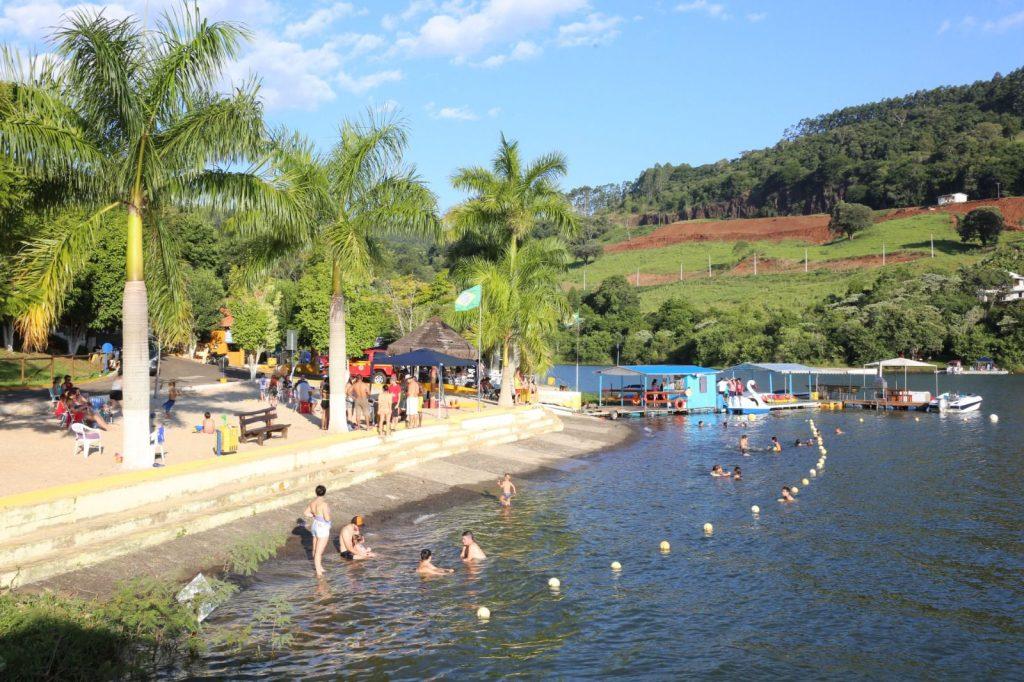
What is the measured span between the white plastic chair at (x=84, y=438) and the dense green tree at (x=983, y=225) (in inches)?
4593

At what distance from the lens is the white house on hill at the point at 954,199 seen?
127 metres

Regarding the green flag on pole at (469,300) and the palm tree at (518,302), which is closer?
the green flag on pole at (469,300)

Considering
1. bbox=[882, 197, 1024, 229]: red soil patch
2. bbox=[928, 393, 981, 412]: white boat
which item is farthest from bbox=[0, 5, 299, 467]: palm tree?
bbox=[882, 197, 1024, 229]: red soil patch

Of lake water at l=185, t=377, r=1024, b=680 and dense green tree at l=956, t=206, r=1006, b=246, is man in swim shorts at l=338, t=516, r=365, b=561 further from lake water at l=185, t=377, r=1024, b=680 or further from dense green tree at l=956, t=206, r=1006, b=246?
dense green tree at l=956, t=206, r=1006, b=246

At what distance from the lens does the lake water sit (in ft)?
36.8

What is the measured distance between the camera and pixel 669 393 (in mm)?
49062

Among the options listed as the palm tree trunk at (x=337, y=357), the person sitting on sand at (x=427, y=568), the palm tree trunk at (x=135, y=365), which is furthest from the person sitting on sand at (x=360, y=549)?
the palm tree trunk at (x=337, y=357)

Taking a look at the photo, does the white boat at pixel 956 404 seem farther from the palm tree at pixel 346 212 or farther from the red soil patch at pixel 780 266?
the red soil patch at pixel 780 266

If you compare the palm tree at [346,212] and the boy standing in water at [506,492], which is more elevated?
the palm tree at [346,212]

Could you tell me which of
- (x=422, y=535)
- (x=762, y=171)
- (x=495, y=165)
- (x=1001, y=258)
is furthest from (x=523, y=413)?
(x=762, y=171)

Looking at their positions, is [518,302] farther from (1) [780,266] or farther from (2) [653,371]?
(1) [780,266]

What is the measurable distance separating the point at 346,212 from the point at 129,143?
7.18m

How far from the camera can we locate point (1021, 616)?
1311 cm

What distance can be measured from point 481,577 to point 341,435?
26.4 feet
